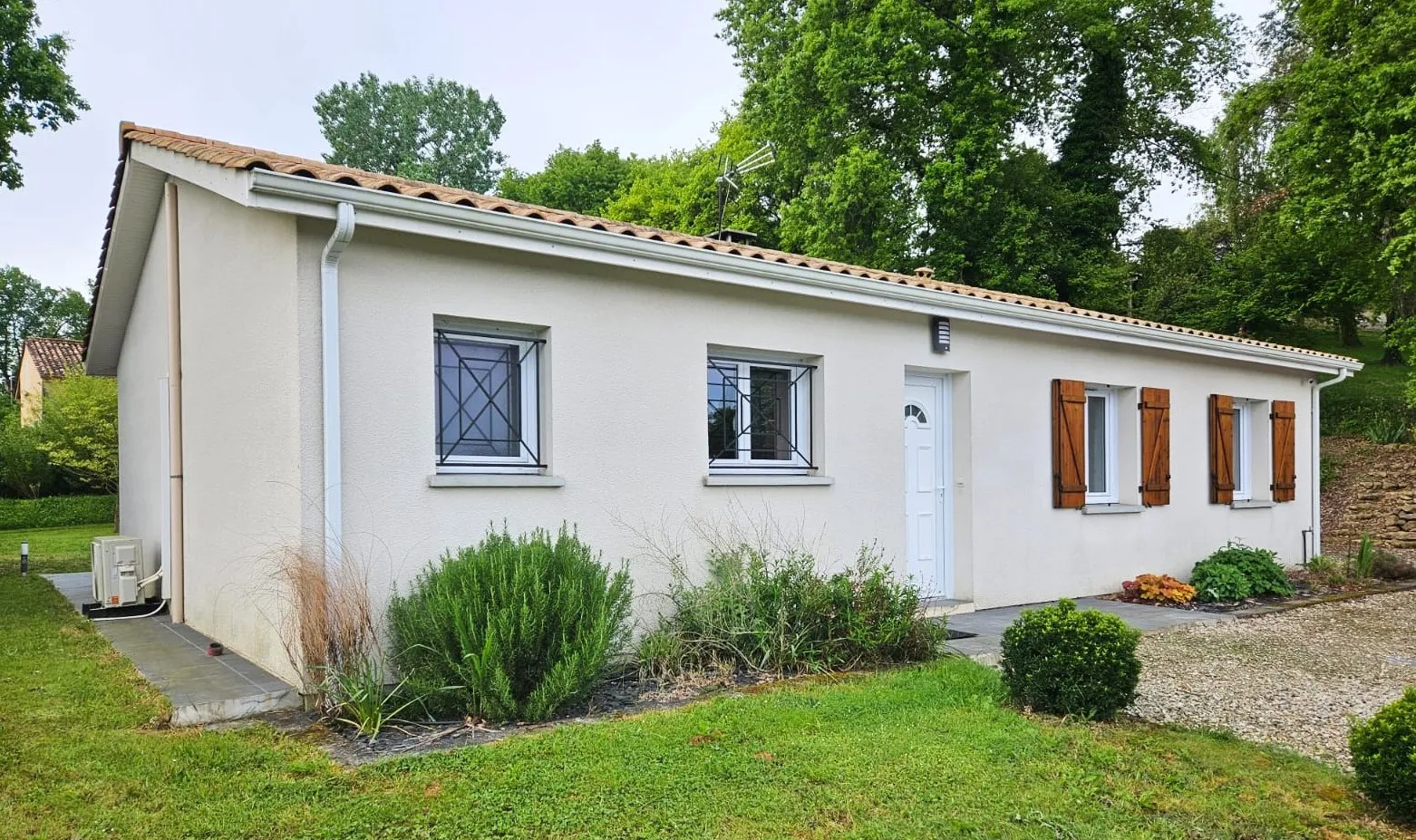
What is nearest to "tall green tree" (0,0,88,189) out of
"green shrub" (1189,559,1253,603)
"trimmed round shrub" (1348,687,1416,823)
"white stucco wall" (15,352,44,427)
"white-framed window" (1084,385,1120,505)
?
Result: "white-framed window" (1084,385,1120,505)

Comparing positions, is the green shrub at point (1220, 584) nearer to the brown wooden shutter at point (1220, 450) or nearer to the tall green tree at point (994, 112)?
the brown wooden shutter at point (1220, 450)

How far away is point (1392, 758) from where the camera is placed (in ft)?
11.9

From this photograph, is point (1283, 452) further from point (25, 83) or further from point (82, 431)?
point (82, 431)

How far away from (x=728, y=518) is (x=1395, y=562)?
10227 millimetres

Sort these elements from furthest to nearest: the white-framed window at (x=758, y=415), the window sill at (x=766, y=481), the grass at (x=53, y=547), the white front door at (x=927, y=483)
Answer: the grass at (x=53, y=547)
the white front door at (x=927, y=483)
the white-framed window at (x=758, y=415)
the window sill at (x=766, y=481)

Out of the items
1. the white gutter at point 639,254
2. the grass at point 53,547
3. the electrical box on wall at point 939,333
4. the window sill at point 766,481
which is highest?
the white gutter at point 639,254

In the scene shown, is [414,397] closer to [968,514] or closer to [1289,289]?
[968,514]

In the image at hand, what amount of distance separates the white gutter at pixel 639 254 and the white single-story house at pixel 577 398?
2 centimetres

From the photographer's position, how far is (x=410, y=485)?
5.40 m

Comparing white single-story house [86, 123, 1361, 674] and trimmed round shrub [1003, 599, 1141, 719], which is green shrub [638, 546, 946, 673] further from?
trimmed round shrub [1003, 599, 1141, 719]

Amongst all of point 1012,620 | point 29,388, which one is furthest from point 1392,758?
point 29,388

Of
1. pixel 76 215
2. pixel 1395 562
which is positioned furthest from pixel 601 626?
pixel 76 215

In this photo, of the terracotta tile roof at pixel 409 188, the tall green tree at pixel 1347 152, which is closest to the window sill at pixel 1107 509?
the terracotta tile roof at pixel 409 188

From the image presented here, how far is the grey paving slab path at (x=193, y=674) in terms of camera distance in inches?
191
